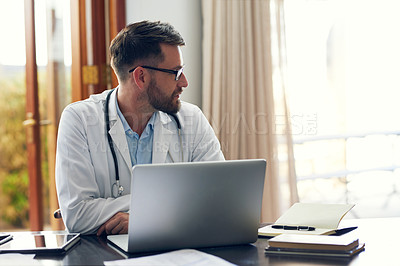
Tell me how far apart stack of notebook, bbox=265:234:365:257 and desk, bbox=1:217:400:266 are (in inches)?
0.9

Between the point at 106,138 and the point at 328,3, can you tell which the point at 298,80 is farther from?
the point at 106,138

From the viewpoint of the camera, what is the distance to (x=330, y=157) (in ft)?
11.5

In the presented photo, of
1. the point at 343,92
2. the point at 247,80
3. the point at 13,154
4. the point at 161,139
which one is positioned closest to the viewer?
the point at 161,139

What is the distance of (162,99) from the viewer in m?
2.04

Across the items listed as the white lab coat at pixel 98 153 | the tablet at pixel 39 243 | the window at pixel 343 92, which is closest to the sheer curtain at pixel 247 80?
the window at pixel 343 92

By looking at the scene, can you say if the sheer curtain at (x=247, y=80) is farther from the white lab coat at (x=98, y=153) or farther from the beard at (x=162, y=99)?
the beard at (x=162, y=99)

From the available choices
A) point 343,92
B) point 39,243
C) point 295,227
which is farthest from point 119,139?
point 343,92

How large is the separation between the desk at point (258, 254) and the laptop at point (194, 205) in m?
0.04

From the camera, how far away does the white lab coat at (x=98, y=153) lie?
166 cm

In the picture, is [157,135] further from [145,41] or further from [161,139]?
[145,41]

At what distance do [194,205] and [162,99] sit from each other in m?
0.85

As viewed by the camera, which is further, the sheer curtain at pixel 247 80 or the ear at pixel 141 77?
the sheer curtain at pixel 247 80

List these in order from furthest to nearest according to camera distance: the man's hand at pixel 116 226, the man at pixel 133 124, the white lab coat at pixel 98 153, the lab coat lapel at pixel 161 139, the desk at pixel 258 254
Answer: the lab coat lapel at pixel 161 139
the man at pixel 133 124
the white lab coat at pixel 98 153
the man's hand at pixel 116 226
the desk at pixel 258 254

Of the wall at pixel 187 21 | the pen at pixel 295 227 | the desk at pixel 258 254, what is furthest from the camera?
the wall at pixel 187 21
